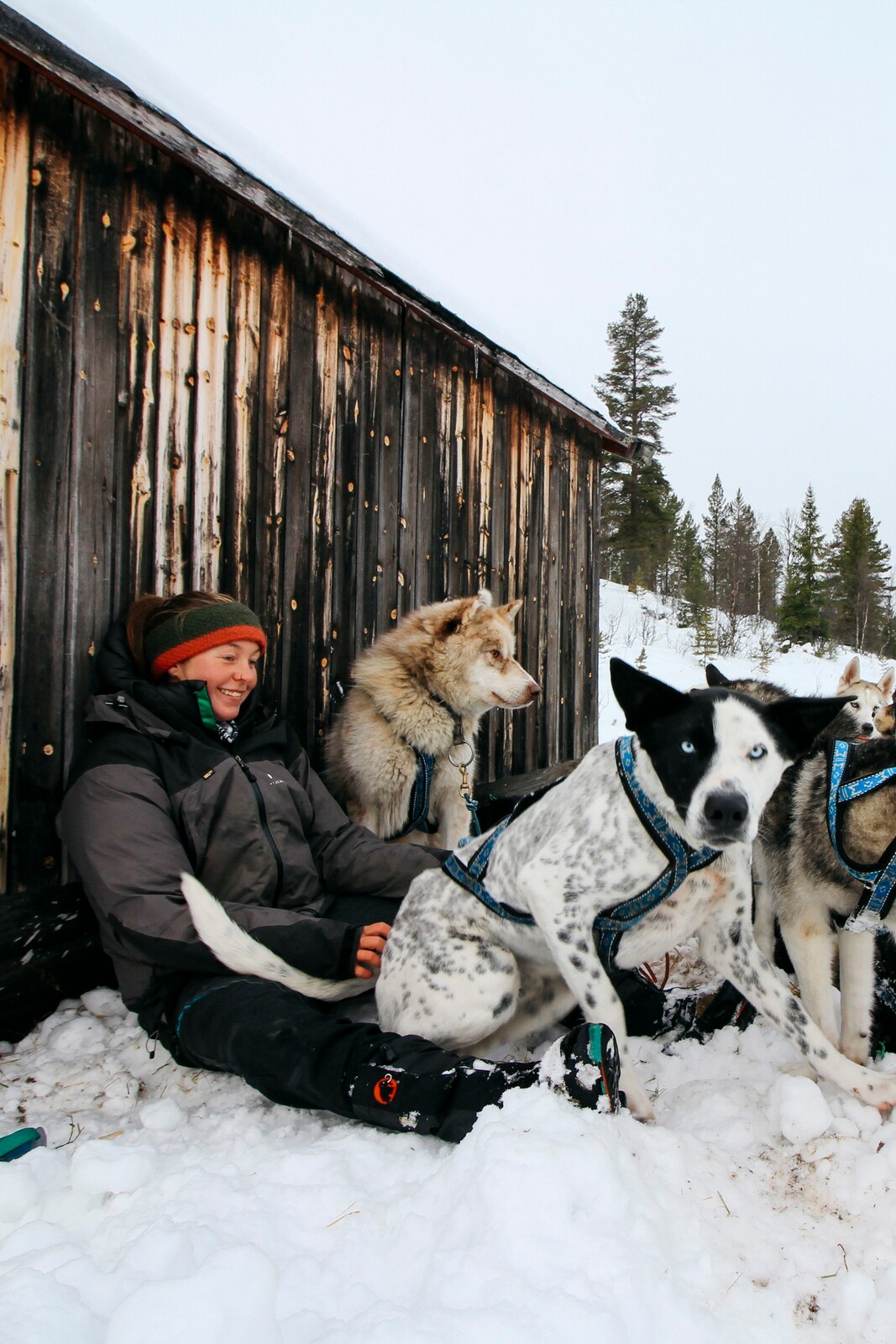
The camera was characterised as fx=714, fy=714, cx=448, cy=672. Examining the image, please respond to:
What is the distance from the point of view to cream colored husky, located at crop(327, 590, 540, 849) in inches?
163

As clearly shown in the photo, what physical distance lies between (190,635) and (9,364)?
1.22 m

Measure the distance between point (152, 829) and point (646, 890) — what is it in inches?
66.3

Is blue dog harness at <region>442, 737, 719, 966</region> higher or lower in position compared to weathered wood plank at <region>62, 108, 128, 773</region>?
lower

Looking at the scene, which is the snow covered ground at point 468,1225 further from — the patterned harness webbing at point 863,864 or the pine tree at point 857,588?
→ the pine tree at point 857,588

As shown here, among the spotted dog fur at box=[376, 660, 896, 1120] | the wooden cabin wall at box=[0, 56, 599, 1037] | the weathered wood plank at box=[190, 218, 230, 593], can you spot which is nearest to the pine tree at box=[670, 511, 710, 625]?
the wooden cabin wall at box=[0, 56, 599, 1037]

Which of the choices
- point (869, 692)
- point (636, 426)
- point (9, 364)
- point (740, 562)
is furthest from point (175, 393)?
point (740, 562)

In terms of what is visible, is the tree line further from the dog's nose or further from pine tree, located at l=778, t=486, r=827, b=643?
the dog's nose

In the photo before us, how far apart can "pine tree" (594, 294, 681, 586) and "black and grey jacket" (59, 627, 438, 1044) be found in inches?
1196

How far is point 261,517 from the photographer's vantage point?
392 centimetres

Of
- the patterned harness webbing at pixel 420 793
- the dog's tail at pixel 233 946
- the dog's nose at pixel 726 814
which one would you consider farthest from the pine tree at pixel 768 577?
the dog's tail at pixel 233 946

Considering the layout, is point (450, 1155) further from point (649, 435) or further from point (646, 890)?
point (649, 435)

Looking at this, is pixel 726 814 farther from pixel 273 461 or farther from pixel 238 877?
pixel 273 461

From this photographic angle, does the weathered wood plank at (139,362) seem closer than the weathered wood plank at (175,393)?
Yes

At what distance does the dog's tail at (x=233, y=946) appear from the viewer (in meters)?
2.19
